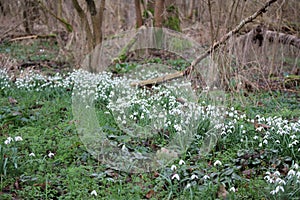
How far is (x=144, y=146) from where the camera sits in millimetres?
4504

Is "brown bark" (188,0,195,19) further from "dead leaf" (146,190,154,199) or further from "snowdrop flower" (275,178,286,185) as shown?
"snowdrop flower" (275,178,286,185)

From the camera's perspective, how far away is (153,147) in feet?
14.6

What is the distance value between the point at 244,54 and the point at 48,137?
4343 mm

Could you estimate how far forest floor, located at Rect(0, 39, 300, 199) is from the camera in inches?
130

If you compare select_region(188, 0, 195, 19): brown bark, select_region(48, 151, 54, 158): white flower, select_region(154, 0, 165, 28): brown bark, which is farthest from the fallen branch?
select_region(188, 0, 195, 19): brown bark

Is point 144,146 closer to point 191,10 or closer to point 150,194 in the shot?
point 150,194

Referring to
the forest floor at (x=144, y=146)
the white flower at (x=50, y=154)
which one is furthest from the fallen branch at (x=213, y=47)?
the white flower at (x=50, y=154)

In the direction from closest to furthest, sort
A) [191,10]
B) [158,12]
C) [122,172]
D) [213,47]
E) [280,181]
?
[280,181] → [122,172] → [213,47] → [158,12] → [191,10]

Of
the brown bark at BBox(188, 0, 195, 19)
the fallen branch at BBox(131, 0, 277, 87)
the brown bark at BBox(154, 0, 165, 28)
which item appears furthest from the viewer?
the brown bark at BBox(188, 0, 195, 19)

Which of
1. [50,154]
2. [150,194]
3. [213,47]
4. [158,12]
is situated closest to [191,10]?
[158,12]

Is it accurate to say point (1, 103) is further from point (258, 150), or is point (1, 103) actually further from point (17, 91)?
point (258, 150)

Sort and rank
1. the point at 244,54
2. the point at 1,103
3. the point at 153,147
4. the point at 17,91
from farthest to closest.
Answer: the point at 244,54, the point at 17,91, the point at 1,103, the point at 153,147

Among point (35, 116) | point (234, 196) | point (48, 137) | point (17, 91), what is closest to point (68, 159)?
point (48, 137)

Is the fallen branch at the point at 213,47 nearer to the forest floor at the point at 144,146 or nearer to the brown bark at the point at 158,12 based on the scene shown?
the forest floor at the point at 144,146
